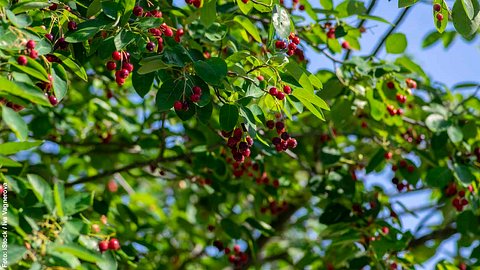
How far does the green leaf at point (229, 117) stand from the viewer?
2.58m

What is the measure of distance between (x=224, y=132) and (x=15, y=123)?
0.81 meters

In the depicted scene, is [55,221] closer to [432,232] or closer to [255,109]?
[255,109]

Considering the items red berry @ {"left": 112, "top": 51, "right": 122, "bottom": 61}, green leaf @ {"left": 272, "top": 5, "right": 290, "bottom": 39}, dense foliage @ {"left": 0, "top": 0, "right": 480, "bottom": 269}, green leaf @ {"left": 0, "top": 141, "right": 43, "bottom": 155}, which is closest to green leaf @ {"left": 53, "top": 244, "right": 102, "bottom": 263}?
dense foliage @ {"left": 0, "top": 0, "right": 480, "bottom": 269}

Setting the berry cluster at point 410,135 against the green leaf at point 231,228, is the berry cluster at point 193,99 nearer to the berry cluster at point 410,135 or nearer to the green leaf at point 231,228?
the green leaf at point 231,228

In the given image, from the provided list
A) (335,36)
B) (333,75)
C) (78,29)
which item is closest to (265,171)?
(333,75)

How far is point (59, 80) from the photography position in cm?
251

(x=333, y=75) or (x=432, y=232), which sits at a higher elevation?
(x=333, y=75)

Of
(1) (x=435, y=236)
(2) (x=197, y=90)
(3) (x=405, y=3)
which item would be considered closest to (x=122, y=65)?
(2) (x=197, y=90)

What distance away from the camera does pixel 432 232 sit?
4336 mm

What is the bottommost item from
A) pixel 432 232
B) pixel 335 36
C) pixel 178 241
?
pixel 178 241

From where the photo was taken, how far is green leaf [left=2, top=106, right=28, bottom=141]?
220 centimetres

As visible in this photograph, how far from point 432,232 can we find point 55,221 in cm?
255

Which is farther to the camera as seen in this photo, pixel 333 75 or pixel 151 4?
pixel 333 75

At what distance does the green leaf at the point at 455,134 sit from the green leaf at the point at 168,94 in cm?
157
